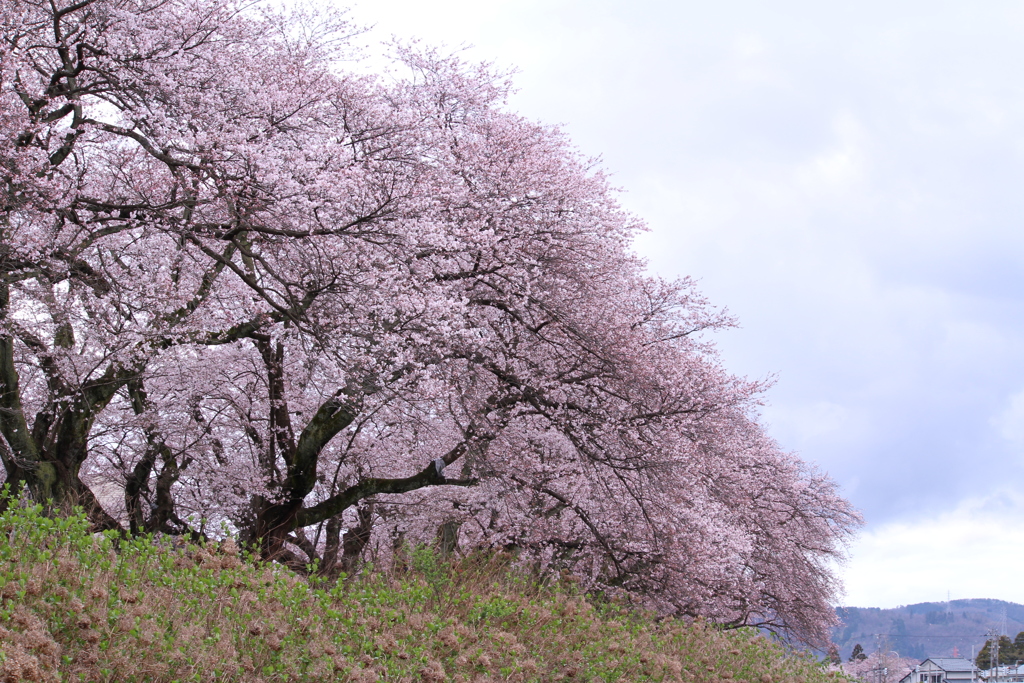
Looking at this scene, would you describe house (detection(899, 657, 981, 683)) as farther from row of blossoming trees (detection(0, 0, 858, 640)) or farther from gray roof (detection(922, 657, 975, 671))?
row of blossoming trees (detection(0, 0, 858, 640))

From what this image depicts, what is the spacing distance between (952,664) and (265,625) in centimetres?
7916

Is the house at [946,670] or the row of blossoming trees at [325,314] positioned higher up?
the row of blossoming trees at [325,314]

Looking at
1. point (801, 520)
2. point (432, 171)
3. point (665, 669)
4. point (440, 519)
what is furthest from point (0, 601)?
point (801, 520)

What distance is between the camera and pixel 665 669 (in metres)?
8.50

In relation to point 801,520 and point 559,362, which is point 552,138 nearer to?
point 559,362

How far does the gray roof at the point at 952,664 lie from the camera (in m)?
70.0

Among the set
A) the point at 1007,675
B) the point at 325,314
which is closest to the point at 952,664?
the point at 1007,675

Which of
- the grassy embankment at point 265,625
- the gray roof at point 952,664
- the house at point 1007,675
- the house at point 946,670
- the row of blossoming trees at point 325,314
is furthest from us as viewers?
the gray roof at point 952,664

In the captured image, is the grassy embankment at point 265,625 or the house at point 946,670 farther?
the house at point 946,670

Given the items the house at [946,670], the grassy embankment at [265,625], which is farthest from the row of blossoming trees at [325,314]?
the house at [946,670]

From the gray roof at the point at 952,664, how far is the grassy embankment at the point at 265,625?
7271cm

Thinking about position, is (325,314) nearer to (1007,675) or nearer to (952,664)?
(1007,675)

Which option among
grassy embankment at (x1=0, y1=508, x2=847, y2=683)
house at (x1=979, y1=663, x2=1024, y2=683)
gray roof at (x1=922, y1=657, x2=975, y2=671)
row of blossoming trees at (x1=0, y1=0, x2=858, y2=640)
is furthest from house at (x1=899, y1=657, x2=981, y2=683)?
grassy embankment at (x1=0, y1=508, x2=847, y2=683)

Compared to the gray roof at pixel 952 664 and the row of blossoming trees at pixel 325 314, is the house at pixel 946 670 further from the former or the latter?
the row of blossoming trees at pixel 325 314
